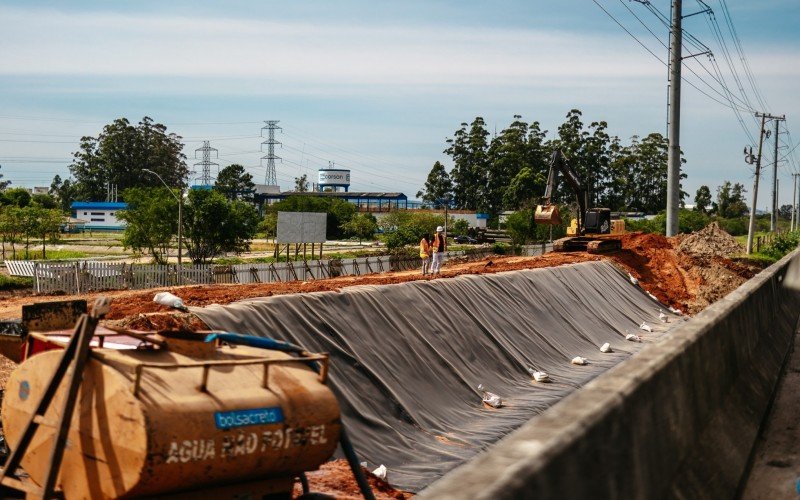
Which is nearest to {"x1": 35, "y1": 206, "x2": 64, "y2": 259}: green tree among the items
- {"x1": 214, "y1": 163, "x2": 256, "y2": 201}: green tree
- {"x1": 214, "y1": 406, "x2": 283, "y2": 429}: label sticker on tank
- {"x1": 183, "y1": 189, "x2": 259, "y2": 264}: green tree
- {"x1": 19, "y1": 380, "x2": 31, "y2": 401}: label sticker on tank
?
{"x1": 183, "y1": 189, "x2": 259, "y2": 264}: green tree

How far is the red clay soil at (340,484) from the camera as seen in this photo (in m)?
11.3

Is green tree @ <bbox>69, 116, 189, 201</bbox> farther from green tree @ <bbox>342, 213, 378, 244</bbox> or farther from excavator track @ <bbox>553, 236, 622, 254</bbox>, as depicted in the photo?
excavator track @ <bbox>553, 236, 622, 254</bbox>

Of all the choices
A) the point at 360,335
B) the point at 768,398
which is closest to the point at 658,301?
the point at 360,335

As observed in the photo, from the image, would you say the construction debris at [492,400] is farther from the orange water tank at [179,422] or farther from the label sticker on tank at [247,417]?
the label sticker on tank at [247,417]

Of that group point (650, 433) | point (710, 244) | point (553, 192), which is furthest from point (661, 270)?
point (650, 433)

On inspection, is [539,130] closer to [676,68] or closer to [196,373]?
[676,68]

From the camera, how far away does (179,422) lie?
712 cm

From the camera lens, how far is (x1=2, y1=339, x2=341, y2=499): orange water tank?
23.1ft

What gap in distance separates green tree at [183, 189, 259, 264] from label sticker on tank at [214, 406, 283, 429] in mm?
59734

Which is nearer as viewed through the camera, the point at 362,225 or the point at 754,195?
the point at 754,195

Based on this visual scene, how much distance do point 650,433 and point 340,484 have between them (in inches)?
308

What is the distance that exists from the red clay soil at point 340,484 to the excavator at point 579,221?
31.4 meters

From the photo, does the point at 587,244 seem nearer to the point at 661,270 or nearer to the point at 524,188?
the point at 661,270

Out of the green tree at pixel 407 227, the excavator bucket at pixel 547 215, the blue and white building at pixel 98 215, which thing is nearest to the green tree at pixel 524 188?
the green tree at pixel 407 227
